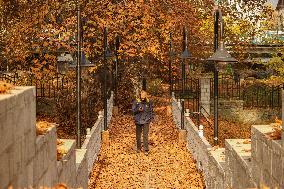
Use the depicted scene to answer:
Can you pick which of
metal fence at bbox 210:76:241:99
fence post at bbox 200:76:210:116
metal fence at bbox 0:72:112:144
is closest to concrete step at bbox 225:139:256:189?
metal fence at bbox 0:72:112:144

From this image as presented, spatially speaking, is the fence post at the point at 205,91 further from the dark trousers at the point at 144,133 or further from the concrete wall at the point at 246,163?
the concrete wall at the point at 246,163

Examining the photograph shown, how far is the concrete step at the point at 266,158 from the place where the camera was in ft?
17.7

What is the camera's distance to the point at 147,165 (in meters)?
14.2

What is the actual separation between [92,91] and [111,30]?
3.25 metres

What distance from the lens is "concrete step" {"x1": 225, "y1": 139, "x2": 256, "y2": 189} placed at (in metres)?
7.12

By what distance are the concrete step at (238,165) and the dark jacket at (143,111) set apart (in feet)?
19.9

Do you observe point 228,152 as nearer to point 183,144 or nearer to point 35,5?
point 183,144

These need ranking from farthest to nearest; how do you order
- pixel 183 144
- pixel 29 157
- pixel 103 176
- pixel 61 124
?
1. pixel 61 124
2. pixel 183 144
3. pixel 103 176
4. pixel 29 157

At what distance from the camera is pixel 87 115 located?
71.8ft

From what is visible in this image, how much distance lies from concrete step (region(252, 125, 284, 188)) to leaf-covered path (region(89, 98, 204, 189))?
563 cm

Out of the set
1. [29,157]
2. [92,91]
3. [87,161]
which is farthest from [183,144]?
[29,157]

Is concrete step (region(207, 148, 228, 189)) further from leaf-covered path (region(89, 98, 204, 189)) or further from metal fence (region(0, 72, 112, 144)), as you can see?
metal fence (region(0, 72, 112, 144))

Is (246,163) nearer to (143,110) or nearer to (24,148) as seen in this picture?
(24,148)

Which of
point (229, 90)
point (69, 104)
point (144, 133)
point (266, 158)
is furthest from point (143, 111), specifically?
point (229, 90)
